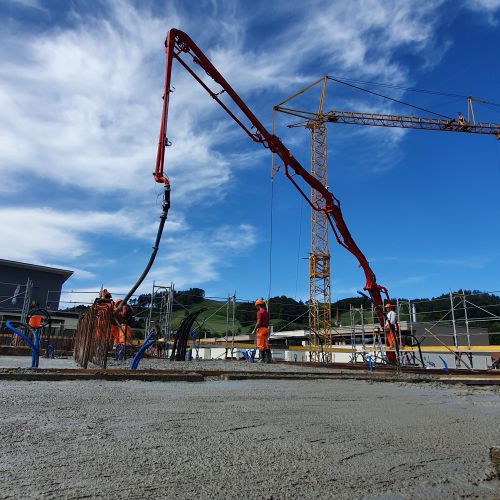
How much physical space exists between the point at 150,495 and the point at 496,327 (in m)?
63.2

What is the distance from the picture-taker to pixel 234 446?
2.73m

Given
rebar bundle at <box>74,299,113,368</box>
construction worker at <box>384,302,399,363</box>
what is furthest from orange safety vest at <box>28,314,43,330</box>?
construction worker at <box>384,302,399,363</box>

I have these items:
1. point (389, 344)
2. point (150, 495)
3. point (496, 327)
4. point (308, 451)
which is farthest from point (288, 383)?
point (496, 327)

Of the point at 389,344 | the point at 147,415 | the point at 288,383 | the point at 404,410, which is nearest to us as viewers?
the point at 147,415

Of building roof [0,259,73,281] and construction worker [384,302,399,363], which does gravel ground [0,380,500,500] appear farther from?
building roof [0,259,73,281]

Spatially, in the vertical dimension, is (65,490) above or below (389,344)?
below

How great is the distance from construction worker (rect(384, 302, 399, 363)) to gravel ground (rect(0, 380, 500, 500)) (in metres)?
8.86

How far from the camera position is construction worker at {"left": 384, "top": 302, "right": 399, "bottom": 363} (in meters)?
13.6

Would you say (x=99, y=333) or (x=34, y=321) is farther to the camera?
(x=34, y=321)

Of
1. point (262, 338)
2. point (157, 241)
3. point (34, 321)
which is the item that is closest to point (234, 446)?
point (157, 241)

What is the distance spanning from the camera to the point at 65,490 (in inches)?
74.5

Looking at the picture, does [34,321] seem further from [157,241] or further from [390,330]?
[390,330]

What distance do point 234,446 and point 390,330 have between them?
12.6 meters

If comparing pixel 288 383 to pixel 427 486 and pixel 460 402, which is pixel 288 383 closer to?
pixel 460 402
